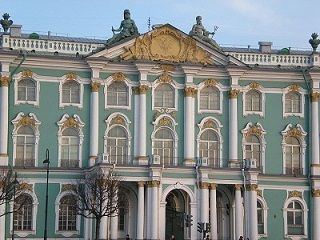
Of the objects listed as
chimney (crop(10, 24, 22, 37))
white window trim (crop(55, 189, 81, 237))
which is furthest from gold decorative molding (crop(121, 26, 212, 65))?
white window trim (crop(55, 189, 81, 237))

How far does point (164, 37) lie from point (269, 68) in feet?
26.7

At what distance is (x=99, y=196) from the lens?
5119 centimetres

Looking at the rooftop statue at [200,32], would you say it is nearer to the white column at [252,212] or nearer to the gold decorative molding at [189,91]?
the gold decorative molding at [189,91]

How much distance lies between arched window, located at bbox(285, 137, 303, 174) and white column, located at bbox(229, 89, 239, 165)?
4178 millimetres

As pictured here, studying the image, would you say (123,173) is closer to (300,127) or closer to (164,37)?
(164,37)

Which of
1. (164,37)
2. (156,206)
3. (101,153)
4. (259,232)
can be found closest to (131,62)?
(164,37)

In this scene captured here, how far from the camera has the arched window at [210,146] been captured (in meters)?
58.7

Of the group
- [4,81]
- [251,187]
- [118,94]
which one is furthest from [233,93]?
[4,81]

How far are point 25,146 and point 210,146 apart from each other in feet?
43.4

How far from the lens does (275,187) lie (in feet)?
194

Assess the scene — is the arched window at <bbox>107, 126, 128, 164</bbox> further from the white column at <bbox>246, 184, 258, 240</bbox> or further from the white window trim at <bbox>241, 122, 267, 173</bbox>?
the white column at <bbox>246, 184, 258, 240</bbox>

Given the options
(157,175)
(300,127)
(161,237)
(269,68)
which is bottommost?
(161,237)

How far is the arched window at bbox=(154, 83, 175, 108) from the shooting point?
58.5 meters

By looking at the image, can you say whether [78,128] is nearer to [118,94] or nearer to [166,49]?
[118,94]
